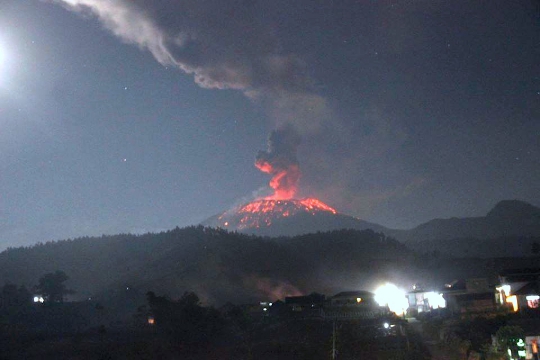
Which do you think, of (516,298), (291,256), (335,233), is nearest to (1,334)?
(516,298)

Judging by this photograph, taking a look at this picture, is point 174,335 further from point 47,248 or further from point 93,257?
point 47,248

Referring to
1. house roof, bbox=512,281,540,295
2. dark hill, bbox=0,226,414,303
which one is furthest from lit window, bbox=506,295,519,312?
dark hill, bbox=0,226,414,303

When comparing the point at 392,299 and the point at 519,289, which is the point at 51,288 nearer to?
the point at 392,299

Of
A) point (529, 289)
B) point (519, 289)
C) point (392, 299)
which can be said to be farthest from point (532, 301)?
point (392, 299)

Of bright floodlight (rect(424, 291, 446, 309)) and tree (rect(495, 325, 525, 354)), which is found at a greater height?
bright floodlight (rect(424, 291, 446, 309))

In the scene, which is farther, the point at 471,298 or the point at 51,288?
the point at 51,288

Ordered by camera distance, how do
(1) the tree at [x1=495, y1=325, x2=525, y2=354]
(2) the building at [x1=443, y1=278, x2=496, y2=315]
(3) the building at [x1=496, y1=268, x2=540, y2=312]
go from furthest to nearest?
(2) the building at [x1=443, y1=278, x2=496, y2=315]
(3) the building at [x1=496, y1=268, x2=540, y2=312]
(1) the tree at [x1=495, y1=325, x2=525, y2=354]

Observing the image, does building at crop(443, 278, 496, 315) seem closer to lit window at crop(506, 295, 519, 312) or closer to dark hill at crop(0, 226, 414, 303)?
lit window at crop(506, 295, 519, 312)

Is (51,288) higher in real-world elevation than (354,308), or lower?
higher

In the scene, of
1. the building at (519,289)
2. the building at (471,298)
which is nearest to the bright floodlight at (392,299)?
the building at (471,298)

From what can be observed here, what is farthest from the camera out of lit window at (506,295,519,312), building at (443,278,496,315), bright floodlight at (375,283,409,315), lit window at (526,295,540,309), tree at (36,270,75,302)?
tree at (36,270,75,302)

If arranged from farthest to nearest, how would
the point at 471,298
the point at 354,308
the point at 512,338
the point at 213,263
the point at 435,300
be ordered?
the point at 213,263
the point at 354,308
the point at 435,300
the point at 471,298
the point at 512,338
